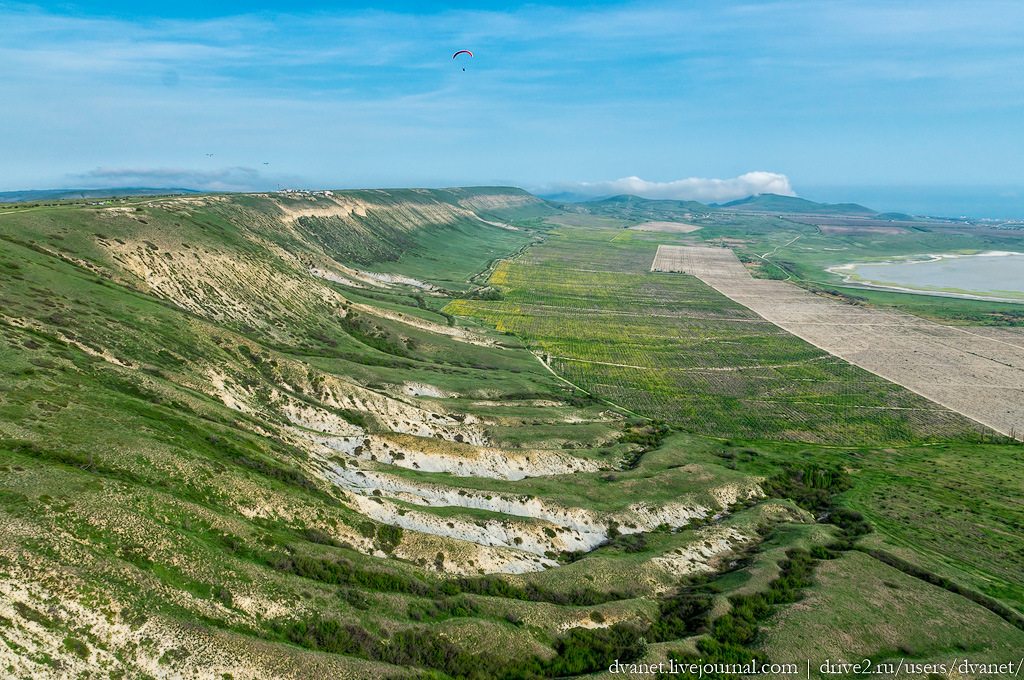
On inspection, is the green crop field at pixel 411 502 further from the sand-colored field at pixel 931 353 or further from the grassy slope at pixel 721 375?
the sand-colored field at pixel 931 353

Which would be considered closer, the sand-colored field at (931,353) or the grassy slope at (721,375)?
the grassy slope at (721,375)

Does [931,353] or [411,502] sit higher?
[931,353]

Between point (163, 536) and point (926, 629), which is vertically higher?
point (163, 536)

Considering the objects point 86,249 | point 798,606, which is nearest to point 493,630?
point 798,606

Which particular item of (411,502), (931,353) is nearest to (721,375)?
(931,353)

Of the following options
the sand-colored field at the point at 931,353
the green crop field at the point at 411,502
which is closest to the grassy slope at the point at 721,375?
the green crop field at the point at 411,502

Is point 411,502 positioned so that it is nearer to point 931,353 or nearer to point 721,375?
point 721,375

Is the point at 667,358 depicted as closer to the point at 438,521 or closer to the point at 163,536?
the point at 438,521

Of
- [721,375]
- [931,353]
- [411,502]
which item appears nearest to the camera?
[411,502]
